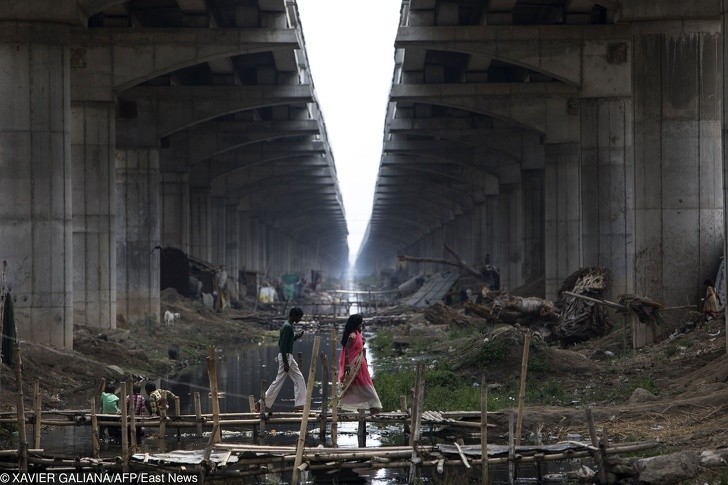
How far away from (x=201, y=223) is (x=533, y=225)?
1621cm

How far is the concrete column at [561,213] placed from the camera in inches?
1647

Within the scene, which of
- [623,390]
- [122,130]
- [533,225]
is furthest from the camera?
[533,225]

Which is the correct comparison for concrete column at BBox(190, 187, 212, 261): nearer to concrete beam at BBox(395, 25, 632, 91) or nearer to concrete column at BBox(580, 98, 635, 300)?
concrete column at BBox(580, 98, 635, 300)

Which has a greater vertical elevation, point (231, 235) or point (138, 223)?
point (231, 235)

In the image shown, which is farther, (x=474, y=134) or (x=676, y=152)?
(x=474, y=134)

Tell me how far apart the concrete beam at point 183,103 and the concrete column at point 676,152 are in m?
17.2

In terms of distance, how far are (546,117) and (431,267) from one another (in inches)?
2224

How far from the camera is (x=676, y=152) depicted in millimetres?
25922

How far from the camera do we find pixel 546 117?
40.8 meters

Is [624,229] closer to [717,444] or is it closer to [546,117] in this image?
[546,117]

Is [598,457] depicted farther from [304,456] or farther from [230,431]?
[230,431]

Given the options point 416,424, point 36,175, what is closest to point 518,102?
point 36,175

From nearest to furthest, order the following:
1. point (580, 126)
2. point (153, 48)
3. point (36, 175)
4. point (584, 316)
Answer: point (36, 175), point (584, 316), point (153, 48), point (580, 126)

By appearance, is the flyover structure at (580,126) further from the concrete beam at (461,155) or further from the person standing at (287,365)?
the person standing at (287,365)
